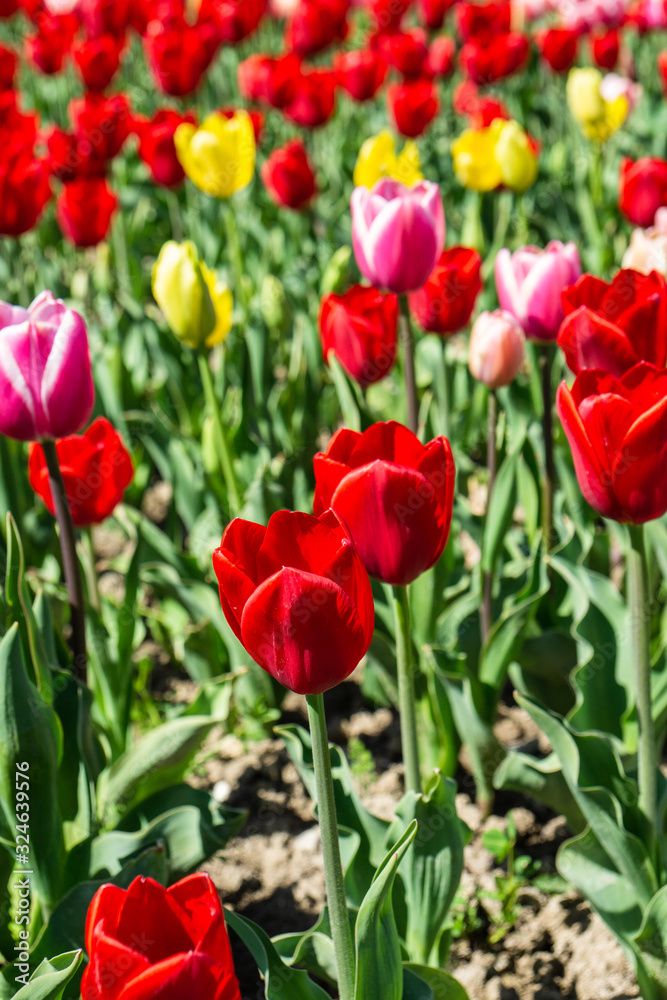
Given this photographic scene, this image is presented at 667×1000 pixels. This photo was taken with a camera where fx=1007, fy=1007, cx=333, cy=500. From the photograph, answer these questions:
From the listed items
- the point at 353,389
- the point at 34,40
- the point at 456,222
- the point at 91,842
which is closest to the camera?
the point at 91,842

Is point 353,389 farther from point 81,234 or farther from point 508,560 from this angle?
point 81,234

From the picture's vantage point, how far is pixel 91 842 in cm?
147

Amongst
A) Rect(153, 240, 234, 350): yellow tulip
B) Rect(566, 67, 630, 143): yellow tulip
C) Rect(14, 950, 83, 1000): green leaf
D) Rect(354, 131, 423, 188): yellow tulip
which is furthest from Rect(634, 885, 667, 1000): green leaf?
Rect(566, 67, 630, 143): yellow tulip

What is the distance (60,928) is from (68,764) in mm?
266

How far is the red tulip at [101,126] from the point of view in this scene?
3561 mm

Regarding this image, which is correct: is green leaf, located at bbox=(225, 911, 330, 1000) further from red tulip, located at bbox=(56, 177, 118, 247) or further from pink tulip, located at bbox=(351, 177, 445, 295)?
red tulip, located at bbox=(56, 177, 118, 247)

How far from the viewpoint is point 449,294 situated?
200 cm

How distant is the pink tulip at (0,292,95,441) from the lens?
1.41 metres

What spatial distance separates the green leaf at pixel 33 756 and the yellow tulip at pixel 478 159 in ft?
7.90

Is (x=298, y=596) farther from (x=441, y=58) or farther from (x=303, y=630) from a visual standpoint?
(x=441, y=58)

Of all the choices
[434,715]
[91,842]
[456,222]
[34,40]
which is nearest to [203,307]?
[434,715]

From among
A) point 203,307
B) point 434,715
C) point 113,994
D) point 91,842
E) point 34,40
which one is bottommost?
point 434,715

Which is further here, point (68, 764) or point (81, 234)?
point (81, 234)

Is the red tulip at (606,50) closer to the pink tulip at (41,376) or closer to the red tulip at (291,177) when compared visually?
the red tulip at (291,177)
